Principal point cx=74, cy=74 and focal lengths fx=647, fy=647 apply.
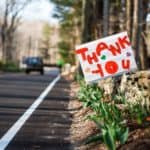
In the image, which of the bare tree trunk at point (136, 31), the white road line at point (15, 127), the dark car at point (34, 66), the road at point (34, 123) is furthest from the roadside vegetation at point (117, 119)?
the dark car at point (34, 66)

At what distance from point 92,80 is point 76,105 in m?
4.53

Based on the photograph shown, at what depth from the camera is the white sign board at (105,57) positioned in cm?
1367

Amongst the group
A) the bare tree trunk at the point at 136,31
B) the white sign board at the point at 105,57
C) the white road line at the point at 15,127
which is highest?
the bare tree trunk at the point at 136,31

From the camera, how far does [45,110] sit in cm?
1711

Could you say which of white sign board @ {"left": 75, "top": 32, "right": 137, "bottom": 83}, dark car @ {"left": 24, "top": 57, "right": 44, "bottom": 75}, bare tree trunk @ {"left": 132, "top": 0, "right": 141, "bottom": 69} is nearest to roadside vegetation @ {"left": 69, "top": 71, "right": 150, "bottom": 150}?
white sign board @ {"left": 75, "top": 32, "right": 137, "bottom": 83}

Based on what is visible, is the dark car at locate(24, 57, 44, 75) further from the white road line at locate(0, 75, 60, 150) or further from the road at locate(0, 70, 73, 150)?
the white road line at locate(0, 75, 60, 150)

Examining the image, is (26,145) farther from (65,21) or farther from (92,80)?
(65,21)

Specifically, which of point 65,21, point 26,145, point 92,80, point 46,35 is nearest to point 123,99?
point 92,80

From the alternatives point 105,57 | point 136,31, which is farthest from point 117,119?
point 136,31

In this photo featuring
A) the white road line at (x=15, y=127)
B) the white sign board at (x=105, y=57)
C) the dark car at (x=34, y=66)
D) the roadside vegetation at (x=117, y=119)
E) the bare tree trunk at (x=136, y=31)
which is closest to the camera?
the roadside vegetation at (x=117, y=119)

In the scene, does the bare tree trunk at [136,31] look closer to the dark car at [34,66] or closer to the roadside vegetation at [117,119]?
the roadside vegetation at [117,119]

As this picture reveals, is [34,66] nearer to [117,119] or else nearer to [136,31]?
[136,31]

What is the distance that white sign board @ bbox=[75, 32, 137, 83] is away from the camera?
13.7 metres

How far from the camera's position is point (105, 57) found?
1360 centimetres
